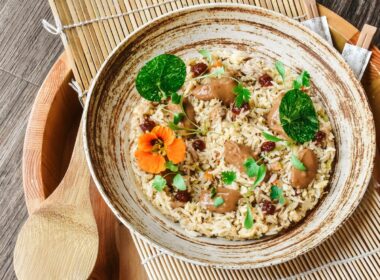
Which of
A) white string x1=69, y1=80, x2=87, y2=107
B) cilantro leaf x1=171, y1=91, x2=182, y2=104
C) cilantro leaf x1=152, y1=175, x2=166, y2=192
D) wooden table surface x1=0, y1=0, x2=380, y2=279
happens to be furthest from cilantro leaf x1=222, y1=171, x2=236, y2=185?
wooden table surface x1=0, y1=0, x2=380, y2=279

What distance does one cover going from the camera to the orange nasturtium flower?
6.16 ft

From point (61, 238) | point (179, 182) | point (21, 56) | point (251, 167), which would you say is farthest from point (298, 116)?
point (21, 56)

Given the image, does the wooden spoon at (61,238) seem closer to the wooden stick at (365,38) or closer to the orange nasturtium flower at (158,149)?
the orange nasturtium flower at (158,149)

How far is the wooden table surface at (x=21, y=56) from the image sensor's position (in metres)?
2.67

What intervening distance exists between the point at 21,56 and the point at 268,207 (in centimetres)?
160

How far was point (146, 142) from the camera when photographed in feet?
6.19

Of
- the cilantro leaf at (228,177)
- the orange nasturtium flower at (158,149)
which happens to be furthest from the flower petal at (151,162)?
the cilantro leaf at (228,177)

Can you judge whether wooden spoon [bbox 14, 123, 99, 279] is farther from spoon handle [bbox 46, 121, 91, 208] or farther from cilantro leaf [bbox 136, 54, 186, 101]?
cilantro leaf [bbox 136, 54, 186, 101]

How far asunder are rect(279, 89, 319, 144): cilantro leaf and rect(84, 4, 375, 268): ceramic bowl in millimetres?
136

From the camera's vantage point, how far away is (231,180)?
1901 mm

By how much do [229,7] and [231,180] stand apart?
686mm

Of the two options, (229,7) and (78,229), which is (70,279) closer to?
(78,229)

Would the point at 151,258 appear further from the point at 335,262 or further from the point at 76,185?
the point at 335,262

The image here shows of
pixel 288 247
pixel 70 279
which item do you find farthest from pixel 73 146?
pixel 288 247
